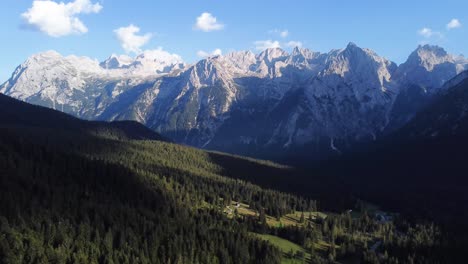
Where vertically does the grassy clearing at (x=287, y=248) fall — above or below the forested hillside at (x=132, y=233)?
below

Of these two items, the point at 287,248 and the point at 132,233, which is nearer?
the point at 132,233

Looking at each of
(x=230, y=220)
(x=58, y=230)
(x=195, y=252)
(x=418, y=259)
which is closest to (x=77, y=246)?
(x=58, y=230)

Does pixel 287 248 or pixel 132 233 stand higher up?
pixel 132 233

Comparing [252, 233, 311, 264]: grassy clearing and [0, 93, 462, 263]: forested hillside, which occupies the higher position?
[0, 93, 462, 263]: forested hillside

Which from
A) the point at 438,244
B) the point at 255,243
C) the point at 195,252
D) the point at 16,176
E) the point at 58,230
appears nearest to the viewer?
the point at 58,230

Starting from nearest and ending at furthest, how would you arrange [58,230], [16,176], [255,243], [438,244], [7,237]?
[7,237]
[58,230]
[255,243]
[16,176]
[438,244]

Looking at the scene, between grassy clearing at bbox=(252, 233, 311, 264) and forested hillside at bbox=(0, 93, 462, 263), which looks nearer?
forested hillside at bbox=(0, 93, 462, 263)

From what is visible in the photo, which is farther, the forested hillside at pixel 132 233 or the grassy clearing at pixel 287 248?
the grassy clearing at pixel 287 248

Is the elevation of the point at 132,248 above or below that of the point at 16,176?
below

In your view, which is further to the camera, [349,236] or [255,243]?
[349,236]

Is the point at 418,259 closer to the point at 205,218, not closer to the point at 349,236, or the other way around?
the point at 349,236
